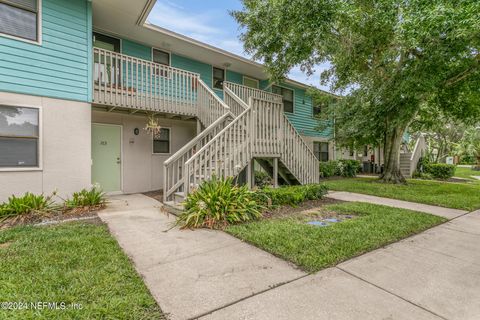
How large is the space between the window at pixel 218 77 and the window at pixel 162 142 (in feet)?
10.4

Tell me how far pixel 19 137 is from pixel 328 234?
6.75m

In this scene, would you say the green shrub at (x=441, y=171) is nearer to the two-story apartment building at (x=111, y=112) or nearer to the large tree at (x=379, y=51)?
the large tree at (x=379, y=51)

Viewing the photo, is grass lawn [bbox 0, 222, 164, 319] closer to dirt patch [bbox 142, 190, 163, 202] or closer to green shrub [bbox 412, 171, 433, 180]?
dirt patch [bbox 142, 190, 163, 202]

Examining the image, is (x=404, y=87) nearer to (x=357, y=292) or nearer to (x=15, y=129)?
(x=357, y=292)

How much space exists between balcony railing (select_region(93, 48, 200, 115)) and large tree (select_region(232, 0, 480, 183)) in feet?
8.88

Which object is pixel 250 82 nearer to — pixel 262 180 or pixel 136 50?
pixel 136 50

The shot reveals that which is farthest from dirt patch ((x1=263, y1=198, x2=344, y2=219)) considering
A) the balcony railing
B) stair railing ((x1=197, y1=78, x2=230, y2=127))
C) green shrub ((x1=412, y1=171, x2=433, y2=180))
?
green shrub ((x1=412, y1=171, x2=433, y2=180))

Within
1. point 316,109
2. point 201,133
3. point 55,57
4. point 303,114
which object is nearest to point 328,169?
point 303,114

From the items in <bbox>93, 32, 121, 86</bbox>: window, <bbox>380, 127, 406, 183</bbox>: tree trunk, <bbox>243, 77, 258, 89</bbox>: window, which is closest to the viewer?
<bbox>93, 32, 121, 86</bbox>: window

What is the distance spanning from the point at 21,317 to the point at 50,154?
4.95 m

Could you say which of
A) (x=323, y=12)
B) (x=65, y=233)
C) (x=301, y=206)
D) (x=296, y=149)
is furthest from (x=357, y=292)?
(x=323, y=12)

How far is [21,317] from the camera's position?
1.93m

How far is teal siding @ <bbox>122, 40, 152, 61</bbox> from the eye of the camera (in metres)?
8.29

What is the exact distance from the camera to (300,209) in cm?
586
